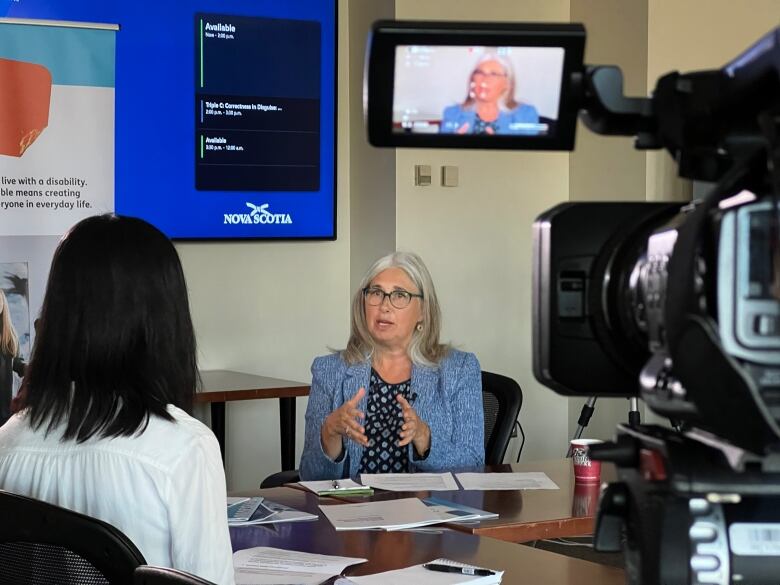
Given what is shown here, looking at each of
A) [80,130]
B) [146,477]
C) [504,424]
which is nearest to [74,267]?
[146,477]

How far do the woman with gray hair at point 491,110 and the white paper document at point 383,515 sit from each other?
1616mm

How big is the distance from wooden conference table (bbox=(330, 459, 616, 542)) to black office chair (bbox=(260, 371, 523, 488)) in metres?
0.51

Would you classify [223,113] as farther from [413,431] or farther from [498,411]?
[413,431]

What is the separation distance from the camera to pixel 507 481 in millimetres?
3137

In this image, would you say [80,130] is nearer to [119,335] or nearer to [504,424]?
[504,424]

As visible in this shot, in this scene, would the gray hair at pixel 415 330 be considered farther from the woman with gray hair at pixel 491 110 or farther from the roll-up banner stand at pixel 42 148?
the woman with gray hair at pixel 491 110

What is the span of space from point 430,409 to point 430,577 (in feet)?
4.77

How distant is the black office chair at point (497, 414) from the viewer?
3744 millimetres

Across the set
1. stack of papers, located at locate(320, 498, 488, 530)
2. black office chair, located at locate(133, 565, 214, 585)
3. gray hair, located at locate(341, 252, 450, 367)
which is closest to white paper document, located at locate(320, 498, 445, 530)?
stack of papers, located at locate(320, 498, 488, 530)

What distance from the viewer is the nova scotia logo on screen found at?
5.46 meters

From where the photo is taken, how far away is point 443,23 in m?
1.01

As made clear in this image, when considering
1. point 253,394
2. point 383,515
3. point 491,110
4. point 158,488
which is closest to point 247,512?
point 383,515

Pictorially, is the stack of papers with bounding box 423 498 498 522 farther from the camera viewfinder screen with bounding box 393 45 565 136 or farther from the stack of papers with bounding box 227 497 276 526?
the camera viewfinder screen with bounding box 393 45 565 136

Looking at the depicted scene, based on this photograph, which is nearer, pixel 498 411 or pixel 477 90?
pixel 477 90
